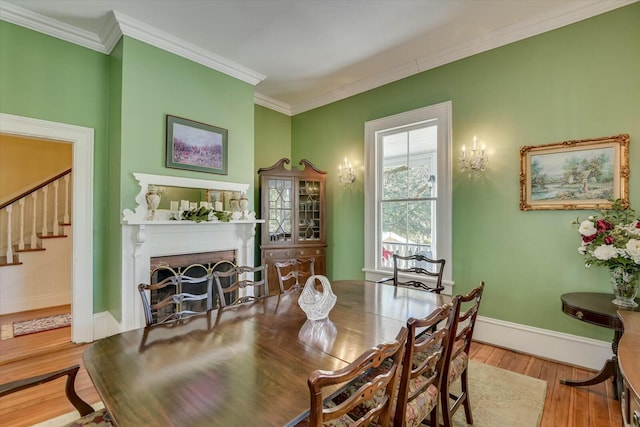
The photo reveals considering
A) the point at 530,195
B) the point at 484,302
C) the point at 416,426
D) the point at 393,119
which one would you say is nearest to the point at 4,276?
the point at 416,426

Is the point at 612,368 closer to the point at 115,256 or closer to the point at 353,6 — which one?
the point at 353,6

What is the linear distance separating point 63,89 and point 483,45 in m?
Result: 4.49

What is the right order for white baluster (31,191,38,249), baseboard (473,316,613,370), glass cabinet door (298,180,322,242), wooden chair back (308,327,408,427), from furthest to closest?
glass cabinet door (298,180,322,242) → white baluster (31,191,38,249) → baseboard (473,316,613,370) → wooden chair back (308,327,408,427)

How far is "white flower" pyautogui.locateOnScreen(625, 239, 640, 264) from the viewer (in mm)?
2006

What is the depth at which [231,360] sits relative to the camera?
1271 millimetres

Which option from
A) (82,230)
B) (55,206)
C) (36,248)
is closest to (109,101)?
(82,230)

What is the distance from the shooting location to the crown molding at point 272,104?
4.67 metres

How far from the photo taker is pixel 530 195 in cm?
291

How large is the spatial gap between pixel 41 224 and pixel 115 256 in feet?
7.91

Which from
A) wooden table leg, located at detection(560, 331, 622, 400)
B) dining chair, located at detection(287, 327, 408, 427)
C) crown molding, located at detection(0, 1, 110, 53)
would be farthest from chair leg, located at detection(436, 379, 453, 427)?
crown molding, located at detection(0, 1, 110, 53)

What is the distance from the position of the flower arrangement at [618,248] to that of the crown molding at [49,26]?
A: 5.04 meters

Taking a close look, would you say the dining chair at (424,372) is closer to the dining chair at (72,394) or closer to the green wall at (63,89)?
the dining chair at (72,394)

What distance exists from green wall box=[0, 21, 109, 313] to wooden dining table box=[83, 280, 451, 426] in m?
2.28

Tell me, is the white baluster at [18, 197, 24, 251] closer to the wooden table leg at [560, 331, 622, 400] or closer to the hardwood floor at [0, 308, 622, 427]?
the hardwood floor at [0, 308, 622, 427]
